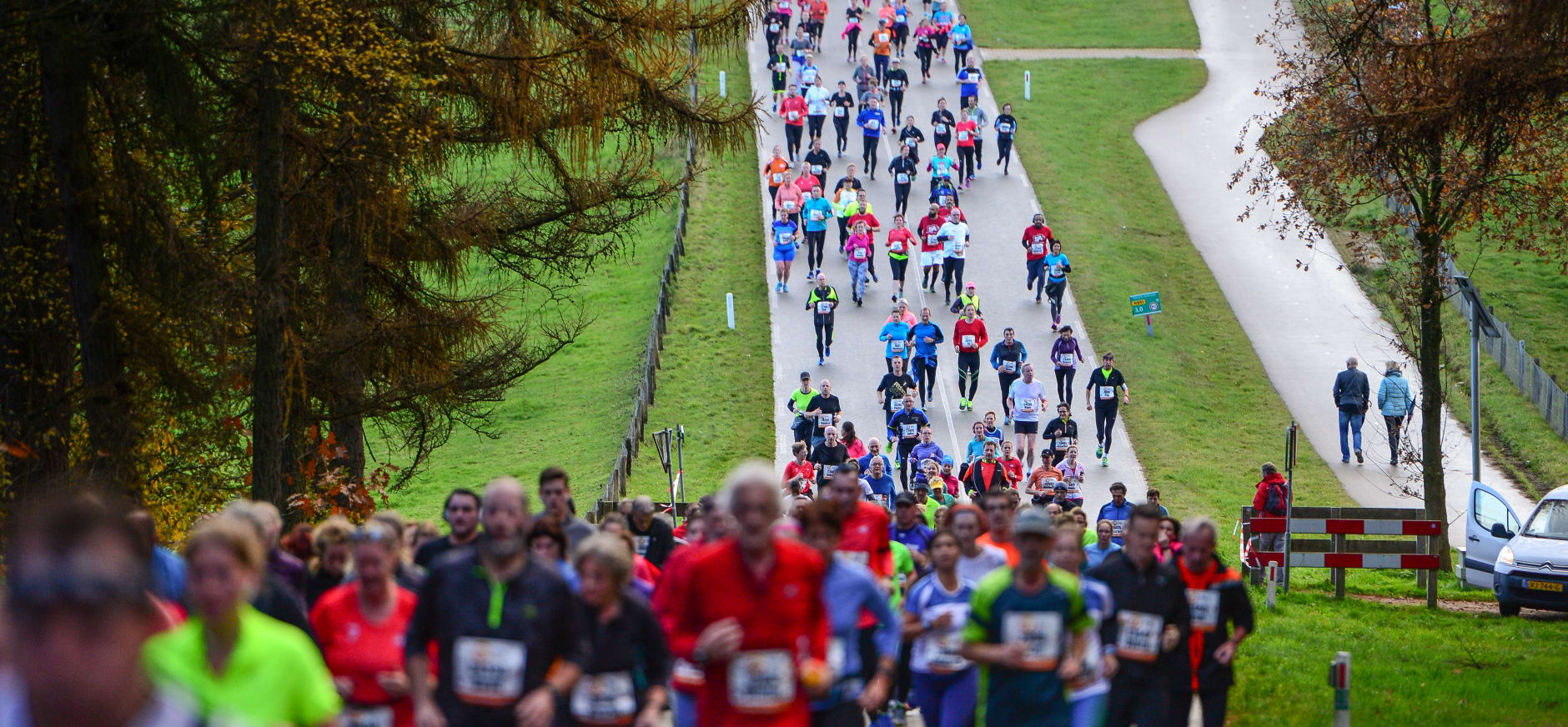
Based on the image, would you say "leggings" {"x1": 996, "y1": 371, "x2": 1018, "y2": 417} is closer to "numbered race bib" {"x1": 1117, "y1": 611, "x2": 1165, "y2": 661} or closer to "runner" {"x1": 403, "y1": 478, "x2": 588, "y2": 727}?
"numbered race bib" {"x1": 1117, "y1": 611, "x2": 1165, "y2": 661}

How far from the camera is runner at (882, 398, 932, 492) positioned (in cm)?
2488

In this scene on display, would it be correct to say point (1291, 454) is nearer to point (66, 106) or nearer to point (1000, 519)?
point (1000, 519)

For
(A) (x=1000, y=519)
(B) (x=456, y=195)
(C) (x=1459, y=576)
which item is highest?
(B) (x=456, y=195)

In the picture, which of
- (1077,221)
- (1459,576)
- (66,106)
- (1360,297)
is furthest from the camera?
(1077,221)

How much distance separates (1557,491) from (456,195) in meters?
14.8

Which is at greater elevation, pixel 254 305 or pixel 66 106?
pixel 66 106

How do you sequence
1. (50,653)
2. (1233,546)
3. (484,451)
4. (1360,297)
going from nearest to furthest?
(50,653) < (1233,546) < (484,451) < (1360,297)

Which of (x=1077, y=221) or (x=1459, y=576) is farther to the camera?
(x=1077, y=221)

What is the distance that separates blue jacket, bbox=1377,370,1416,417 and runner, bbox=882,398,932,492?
8.73 meters

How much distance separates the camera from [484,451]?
35000 millimetres

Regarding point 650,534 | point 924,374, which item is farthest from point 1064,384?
point 650,534

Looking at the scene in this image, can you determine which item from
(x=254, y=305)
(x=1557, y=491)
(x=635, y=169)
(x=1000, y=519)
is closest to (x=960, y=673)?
(x=1000, y=519)

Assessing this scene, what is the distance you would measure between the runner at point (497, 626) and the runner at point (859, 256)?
26202mm

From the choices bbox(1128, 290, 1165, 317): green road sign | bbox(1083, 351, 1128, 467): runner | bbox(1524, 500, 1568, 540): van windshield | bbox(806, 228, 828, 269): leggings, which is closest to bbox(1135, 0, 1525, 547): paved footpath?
bbox(1128, 290, 1165, 317): green road sign
